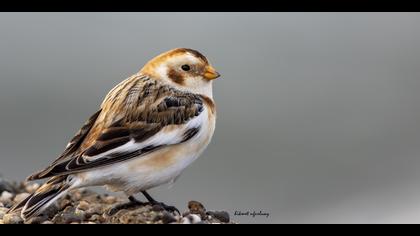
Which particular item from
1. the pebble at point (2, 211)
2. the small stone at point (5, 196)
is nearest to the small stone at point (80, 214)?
the pebble at point (2, 211)

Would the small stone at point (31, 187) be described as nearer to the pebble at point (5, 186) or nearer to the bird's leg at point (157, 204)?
the pebble at point (5, 186)

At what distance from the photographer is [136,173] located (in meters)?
2.72

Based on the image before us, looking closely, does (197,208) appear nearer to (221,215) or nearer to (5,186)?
(221,215)

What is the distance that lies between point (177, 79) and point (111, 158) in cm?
65

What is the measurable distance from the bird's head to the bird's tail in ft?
2.62

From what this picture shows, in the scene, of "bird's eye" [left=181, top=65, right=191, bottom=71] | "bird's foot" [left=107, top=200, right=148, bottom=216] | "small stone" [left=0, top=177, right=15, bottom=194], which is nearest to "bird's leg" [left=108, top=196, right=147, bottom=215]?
"bird's foot" [left=107, top=200, right=148, bottom=216]

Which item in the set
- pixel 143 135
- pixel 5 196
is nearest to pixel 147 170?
pixel 143 135

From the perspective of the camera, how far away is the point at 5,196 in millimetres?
3299

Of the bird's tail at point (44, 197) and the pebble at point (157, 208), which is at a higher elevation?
the pebble at point (157, 208)

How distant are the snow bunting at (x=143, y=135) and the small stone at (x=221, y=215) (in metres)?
0.22

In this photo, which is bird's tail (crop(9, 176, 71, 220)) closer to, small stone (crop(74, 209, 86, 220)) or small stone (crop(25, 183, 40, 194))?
small stone (crop(74, 209, 86, 220))

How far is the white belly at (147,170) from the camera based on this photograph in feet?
8.71
